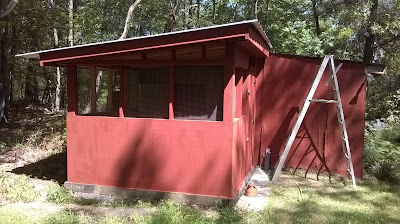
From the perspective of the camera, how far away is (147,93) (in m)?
5.86

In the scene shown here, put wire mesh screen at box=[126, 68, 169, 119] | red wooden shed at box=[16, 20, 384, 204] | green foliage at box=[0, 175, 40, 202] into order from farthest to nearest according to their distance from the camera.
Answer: green foliage at box=[0, 175, 40, 202]
wire mesh screen at box=[126, 68, 169, 119]
red wooden shed at box=[16, 20, 384, 204]

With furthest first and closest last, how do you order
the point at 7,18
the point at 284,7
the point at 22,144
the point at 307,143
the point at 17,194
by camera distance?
the point at 284,7 < the point at 7,18 < the point at 22,144 < the point at 307,143 < the point at 17,194

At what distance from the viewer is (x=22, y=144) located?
977cm

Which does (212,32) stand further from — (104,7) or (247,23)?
(104,7)

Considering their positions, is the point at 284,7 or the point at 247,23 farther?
the point at 284,7

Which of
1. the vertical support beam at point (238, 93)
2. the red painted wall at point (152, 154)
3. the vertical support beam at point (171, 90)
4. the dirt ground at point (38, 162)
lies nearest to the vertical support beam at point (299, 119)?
the vertical support beam at point (238, 93)

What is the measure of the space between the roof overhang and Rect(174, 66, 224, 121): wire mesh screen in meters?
0.62

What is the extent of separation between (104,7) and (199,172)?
1793 cm

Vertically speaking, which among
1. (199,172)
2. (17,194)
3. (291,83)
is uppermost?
(291,83)

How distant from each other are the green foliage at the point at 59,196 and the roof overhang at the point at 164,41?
227cm

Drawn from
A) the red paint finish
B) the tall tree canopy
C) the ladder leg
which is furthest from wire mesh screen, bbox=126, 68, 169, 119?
the tall tree canopy

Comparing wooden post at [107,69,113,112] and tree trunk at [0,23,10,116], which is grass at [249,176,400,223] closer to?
wooden post at [107,69,113,112]

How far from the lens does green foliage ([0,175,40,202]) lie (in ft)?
19.2

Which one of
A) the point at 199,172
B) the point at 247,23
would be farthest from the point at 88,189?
the point at 247,23
